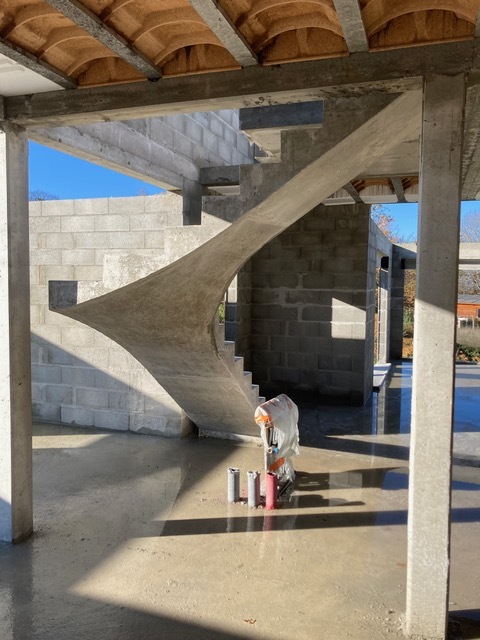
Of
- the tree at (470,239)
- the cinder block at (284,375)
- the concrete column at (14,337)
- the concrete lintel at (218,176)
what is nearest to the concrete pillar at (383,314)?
the cinder block at (284,375)

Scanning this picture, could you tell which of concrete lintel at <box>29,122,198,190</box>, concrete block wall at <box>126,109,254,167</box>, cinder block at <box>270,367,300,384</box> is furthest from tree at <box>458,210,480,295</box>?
concrete lintel at <box>29,122,198,190</box>

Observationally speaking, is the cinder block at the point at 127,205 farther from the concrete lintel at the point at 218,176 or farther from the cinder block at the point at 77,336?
the cinder block at the point at 77,336

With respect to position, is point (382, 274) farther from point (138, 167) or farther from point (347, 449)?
point (138, 167)

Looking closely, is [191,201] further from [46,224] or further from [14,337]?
[14,337]

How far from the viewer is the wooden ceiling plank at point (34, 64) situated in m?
2.71

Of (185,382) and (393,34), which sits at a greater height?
(393,34)

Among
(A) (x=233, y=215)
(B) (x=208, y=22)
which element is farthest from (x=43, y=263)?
(B) (x=208, y=22)

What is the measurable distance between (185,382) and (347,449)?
76.5 inches

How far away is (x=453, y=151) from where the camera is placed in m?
2.63

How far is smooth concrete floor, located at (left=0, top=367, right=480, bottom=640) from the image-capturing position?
2.92m

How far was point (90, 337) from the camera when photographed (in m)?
6.62

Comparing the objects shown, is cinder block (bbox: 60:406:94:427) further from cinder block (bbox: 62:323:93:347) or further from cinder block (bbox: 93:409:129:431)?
cinder block (bbox: 62:323:93:347)

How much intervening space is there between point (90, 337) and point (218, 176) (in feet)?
8.23

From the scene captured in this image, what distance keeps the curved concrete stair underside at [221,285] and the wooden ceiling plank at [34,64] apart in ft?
4.05
